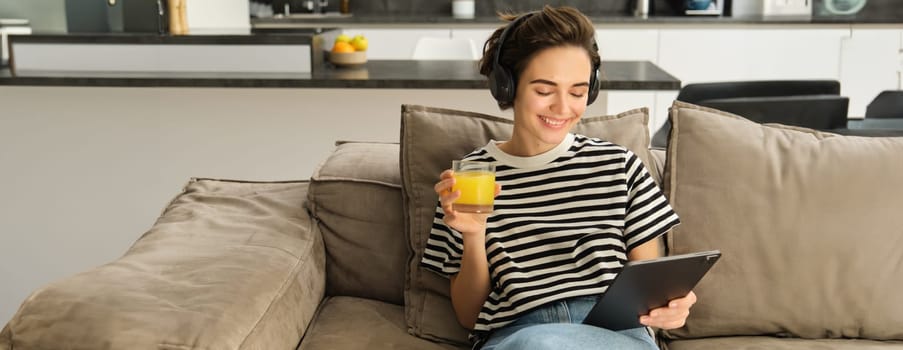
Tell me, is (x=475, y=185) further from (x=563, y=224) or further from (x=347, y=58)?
(x=347, y=58)

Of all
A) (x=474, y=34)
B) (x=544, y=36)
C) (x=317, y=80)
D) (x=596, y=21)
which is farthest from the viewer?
(x=474, y=34)

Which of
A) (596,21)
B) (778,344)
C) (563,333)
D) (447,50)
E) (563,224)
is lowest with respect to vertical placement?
(778,344)

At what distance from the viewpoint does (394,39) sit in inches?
219

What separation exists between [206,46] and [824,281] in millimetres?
2067

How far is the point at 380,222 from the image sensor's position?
2.06m

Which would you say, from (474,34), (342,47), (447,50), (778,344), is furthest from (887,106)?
(778,344)

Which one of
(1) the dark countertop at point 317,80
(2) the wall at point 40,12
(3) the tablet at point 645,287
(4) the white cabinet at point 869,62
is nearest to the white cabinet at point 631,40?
(4) the white cabinet at point 869,62

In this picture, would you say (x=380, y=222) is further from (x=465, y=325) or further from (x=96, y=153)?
(x=96, y=153)

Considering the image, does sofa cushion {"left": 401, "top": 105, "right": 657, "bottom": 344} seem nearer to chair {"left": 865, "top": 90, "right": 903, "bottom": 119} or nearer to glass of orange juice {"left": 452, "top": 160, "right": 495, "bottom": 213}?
glass of orange juice {"left": 452, "top": 160, "right": 495, "bottom": 213}

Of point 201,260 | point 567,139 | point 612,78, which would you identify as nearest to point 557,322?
point 567,139

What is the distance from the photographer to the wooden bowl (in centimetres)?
329

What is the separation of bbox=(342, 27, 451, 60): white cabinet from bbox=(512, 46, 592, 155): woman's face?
387 cm

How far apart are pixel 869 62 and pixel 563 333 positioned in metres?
4.49

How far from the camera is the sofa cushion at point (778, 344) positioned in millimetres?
1871
